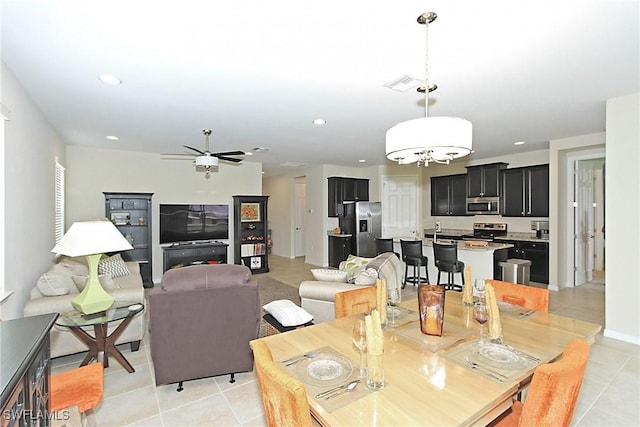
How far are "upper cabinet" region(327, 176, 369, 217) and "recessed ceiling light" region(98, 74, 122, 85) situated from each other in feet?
18.7

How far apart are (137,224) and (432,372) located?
241 inches

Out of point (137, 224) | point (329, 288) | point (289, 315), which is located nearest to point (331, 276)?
point (329, 288)

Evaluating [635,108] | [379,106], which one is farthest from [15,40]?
[635,108]

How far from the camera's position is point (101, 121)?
166 inches

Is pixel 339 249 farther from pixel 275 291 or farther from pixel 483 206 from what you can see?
pixel 483 206

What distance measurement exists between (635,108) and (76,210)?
815 cm

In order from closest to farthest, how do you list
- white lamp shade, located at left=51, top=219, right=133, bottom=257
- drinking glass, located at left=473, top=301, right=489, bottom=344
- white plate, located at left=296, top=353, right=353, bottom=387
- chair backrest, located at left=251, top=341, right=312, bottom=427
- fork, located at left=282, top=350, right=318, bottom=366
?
chair backrest, located at left=251, top=341, right=312, bottom=427
white plate, located at left=296, top=353, right=353, bottom=387
fork, located at left=282, top=350, right=318, bottom=366
drinking glass, located at left=473, top=301, right=489, bottom=344
white lamp shade, located at left=51, top=219, right=133, bottom=257

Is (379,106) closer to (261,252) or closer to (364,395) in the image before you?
(364,395)

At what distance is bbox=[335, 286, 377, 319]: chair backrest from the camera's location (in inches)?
88.7

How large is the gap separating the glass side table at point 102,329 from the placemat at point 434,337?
2.36 m

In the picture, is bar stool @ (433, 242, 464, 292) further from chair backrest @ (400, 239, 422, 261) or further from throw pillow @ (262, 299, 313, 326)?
throw pillow @ (262, 299, 313, 326)

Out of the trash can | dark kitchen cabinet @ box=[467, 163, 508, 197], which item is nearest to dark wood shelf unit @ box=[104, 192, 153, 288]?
Answer: the trash can

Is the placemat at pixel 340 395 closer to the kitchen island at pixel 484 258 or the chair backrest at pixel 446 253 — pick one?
the chair backrest at pixel 446 253

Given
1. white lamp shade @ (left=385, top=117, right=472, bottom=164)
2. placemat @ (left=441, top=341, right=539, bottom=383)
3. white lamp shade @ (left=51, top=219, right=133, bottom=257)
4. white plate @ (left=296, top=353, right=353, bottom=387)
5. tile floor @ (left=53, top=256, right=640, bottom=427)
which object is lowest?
tile floor @ (left=53, top=256, right=640, bottom=427)
